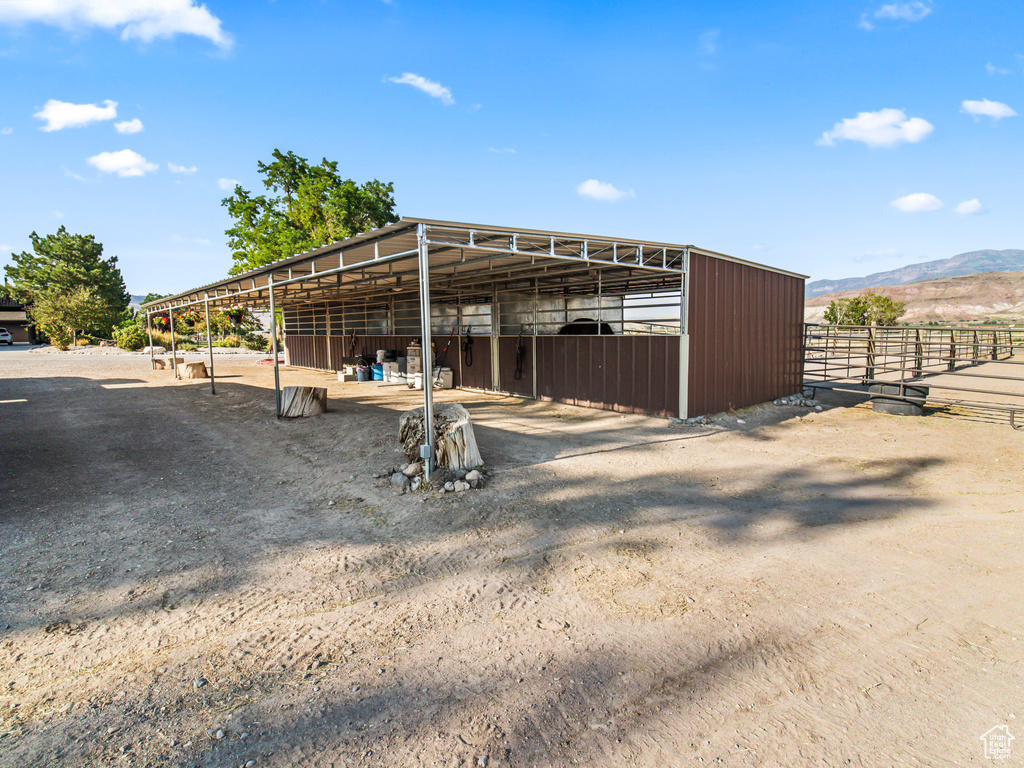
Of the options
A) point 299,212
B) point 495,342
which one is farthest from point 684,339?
point 299,212

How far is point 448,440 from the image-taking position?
19.2 feet

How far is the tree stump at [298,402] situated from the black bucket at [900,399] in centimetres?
1076

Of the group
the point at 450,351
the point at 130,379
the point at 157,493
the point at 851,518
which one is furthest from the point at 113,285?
the point at 851,518

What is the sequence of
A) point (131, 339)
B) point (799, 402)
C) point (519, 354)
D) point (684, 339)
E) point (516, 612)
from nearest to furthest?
point (516, 612) < point (684, 339) < point (799, 402) < point (519, 354) < point (131, 339)

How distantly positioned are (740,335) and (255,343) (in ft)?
106

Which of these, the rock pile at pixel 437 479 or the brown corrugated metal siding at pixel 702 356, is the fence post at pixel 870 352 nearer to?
the brown corrugated metal siding at pixel 702 356

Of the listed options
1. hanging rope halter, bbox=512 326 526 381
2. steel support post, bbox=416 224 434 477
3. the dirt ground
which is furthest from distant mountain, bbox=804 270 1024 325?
steel support post, bbox=416 224 434 477

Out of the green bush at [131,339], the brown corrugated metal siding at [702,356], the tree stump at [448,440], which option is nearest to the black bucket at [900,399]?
the brown corrugated metal siding at [702,356]

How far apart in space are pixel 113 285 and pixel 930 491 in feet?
154

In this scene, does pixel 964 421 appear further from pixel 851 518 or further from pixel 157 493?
pixel 157 493

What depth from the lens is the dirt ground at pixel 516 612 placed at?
2232 millimetres

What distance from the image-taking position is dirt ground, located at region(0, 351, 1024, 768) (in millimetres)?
2232

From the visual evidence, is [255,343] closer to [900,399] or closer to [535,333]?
[535,333]

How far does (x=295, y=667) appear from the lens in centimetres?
269
